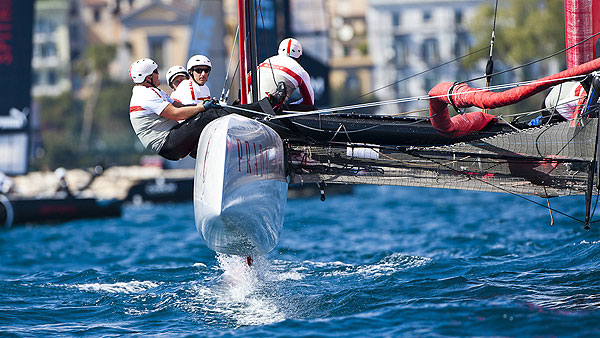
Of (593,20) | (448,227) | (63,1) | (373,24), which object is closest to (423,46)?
(373,24)

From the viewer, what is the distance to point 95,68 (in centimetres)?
4125

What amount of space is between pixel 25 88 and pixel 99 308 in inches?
435

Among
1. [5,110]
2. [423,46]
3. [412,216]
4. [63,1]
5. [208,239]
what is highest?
[63,1]

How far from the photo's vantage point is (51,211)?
14.7 m

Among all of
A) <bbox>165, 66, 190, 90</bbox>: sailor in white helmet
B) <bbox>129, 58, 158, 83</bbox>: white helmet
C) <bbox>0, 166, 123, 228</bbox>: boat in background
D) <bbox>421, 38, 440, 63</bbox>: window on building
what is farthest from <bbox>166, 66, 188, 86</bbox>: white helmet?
<bbox>421, 38, 440, 63</bbox>: window on building

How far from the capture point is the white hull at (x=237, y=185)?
16.6ft

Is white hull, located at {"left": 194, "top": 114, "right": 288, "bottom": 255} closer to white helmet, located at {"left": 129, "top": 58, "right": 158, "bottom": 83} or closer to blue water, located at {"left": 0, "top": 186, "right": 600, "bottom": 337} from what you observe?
blue water, located at {"left": 0, "top": 186, "right": 600, "bottom": 337}

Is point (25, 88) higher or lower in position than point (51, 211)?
higher

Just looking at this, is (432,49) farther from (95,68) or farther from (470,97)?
(470,97)

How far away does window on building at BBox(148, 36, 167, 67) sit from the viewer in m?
43.3

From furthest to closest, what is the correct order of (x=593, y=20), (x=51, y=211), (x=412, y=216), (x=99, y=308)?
1. (x=51, y=211)
2. (x=412, y=216)
3. (x=593, y=20)
4. (x=99, y=308)

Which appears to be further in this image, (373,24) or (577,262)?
(373,24)

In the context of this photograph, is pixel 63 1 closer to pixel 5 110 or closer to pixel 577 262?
pixel 5 110

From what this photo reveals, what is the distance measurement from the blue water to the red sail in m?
1.05
